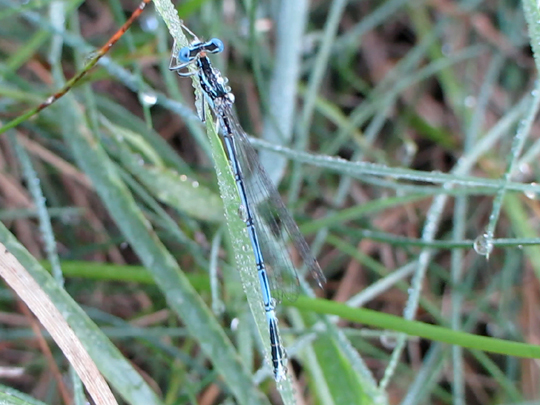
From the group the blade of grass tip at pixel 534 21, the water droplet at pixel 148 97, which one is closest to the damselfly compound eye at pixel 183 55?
the water droplet at pixel 148 97

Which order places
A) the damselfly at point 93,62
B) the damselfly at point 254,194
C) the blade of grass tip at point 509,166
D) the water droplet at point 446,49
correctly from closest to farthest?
1. the damselfly at point 93,62
2. the blade of grass tip at point 509,166
3. the damselfly at point 254,194
4. the water droplet at point 446,49

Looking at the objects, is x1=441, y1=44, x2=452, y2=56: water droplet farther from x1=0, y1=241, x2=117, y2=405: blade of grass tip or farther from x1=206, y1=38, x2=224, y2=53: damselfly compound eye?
x1=0, y1=241, x2=117, y2=405: blade of grass tip

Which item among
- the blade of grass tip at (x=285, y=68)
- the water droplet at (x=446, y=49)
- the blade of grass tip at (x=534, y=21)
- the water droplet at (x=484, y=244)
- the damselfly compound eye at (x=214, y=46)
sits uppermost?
the water droplet at (x=446, y=49)

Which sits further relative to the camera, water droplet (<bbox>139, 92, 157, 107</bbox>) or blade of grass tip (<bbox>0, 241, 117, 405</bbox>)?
water droplet (<bbox>139, 92, 157, 107</bbox>)

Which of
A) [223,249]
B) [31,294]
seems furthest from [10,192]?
[31,294]

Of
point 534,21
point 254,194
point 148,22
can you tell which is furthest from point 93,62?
point 148,22

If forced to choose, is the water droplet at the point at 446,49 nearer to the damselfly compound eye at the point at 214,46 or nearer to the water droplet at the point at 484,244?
the damselfly compound eye at the point at 214,46

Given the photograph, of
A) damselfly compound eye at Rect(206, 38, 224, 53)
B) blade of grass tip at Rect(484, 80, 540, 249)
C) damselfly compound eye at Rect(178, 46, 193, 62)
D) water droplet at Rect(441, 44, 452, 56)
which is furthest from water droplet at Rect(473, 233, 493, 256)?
water droplet at Rect(441, 44, 452, 56)

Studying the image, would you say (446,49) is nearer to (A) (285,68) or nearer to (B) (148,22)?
(A) (285,68)

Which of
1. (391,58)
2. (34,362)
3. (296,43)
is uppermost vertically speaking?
(391,58)

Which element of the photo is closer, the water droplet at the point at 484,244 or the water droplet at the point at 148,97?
the water droplet at the point at 484,244

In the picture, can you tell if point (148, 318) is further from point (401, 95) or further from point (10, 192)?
point (401, 95)
